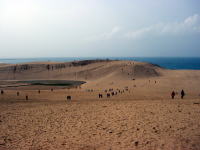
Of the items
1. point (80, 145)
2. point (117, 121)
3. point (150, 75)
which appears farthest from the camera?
point (150, 75)

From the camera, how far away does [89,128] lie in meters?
11.2

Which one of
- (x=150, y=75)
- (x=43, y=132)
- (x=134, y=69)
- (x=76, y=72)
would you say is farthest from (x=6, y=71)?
(x=43, y=132)

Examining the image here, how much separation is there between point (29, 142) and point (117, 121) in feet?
16.8

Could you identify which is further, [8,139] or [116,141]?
[8,139]

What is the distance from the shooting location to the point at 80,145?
8.97 metres

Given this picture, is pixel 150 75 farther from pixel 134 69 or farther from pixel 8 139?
pixel 8 139

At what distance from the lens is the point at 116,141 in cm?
907

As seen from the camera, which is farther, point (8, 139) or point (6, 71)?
point (6, 71)

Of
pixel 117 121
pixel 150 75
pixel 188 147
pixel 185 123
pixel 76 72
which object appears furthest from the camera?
pixel 76 72

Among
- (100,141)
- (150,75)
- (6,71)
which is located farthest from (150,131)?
(6,71)

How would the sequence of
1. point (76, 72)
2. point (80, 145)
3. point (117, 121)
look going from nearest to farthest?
point (80, 145)
point (117, 121)
point (76, 72)

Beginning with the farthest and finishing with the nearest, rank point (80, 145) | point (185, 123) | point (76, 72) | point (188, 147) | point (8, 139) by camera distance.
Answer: point (76, 72)
point (185, 123)
point (8, 139)
point (80, 145)
point (188, 147)

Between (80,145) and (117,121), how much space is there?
145 inches

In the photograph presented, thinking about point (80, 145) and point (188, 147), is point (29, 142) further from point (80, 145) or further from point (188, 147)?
point (188, 147)
